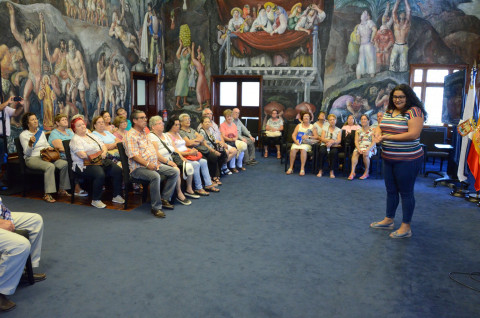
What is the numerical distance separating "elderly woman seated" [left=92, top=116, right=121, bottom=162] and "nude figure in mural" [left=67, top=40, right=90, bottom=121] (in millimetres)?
2135

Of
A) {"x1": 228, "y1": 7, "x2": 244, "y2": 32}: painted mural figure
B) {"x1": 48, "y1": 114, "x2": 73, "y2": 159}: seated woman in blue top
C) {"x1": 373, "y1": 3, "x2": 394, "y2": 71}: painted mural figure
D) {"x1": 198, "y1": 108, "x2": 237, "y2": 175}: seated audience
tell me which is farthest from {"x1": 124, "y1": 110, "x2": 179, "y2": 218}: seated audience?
{"x1": 373, "y1": 3, "x2": 394, "y2": 71}: painted mural figure

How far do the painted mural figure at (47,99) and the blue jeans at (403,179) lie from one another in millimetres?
5945

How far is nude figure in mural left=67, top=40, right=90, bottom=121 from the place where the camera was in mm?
7879

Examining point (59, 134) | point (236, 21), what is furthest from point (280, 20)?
point (59, 134)

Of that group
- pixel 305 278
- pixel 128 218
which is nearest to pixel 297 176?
pixel 128 218

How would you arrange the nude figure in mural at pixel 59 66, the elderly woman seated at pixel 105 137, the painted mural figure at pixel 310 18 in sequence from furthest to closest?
the painted mural figure at pixel 310 18 < the nude figure in mural at pixel 59 66 < the elderly woman seated at pixel 105 137

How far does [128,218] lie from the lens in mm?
4992

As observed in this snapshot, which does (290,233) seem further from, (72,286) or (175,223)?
(72,286)

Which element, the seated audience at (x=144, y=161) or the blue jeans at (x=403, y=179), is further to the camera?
the seated audience at (x=144, y=161)

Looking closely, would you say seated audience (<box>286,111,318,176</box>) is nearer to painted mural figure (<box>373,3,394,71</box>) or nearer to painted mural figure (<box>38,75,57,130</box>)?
painted mural figure (<box>373,3,394,71</box>)

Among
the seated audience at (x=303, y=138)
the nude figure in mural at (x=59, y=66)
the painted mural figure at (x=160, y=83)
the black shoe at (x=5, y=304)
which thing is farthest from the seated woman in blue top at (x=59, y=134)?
the painted mural figure at (x=160, y=83)

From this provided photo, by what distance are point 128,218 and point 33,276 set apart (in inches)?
72.3

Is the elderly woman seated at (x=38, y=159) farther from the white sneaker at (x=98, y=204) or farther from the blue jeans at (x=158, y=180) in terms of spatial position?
the blue jeans at (x=158, y=180)

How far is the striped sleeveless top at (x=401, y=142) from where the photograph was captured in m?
4.04
